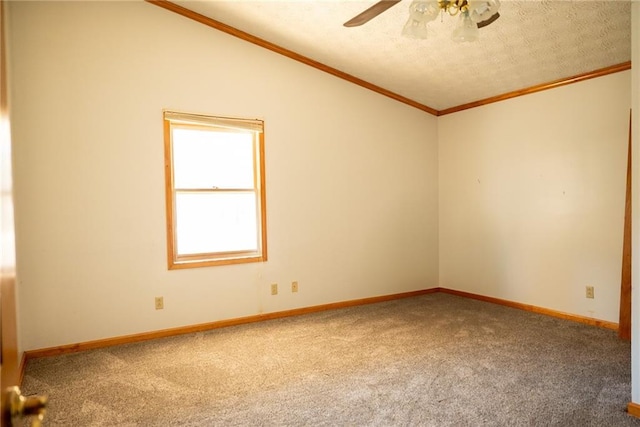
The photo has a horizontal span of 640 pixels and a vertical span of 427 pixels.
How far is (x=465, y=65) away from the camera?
3.83 meters

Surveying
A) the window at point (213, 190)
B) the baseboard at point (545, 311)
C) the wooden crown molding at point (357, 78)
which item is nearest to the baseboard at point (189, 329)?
the window at point (213, 190)

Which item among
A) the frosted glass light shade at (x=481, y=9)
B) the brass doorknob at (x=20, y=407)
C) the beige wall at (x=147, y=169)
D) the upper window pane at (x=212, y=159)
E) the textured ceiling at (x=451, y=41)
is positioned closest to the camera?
the brass doorknob at (x=20, y=407)

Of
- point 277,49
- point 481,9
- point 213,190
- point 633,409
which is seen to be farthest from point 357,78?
point 633,409

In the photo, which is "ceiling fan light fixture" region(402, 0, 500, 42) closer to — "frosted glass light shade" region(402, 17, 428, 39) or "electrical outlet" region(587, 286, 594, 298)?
"frosted glass light shade" region(402, 17, 428, 39)

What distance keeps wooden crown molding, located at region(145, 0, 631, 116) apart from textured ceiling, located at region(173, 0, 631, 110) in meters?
0.06

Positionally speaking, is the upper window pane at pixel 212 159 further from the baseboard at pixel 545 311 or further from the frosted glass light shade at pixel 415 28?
the baseboard at pixel 545 311

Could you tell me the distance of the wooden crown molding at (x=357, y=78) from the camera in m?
3.56

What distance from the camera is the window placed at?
12.0ft

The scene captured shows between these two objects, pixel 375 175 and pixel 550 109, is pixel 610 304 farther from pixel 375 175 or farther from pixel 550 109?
pixel 375 175

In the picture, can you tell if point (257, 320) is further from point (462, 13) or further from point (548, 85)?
point (548, 85)

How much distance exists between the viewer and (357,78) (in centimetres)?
457

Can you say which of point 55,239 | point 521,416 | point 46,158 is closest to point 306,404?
point 521,416

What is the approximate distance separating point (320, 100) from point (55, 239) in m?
2.87

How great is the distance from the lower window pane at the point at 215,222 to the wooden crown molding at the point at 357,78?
61.6 inches
